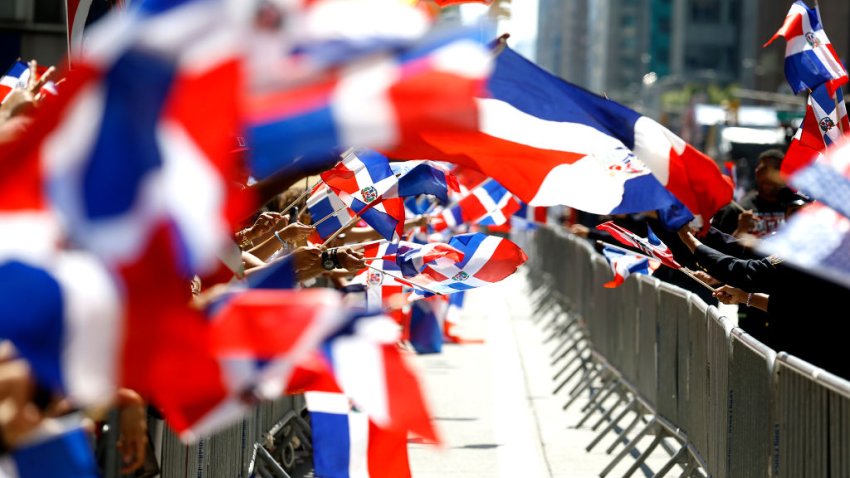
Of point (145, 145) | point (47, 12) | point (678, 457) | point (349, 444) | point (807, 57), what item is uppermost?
point (47, 12)

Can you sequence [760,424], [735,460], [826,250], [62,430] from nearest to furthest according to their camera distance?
[62,430]
[826,250]
[760,424]
[735,460]

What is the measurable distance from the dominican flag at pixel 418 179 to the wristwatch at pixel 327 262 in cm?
227

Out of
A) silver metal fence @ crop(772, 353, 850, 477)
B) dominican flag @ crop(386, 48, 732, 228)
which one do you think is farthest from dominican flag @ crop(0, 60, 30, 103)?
silver metal fence @ crop(772, 353, 850, 477)

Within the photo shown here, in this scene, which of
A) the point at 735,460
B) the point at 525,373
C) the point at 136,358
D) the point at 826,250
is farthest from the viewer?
the point at 525,373

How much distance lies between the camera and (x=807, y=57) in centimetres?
1071

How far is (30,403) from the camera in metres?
3.96

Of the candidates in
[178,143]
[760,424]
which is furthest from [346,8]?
[760,424]

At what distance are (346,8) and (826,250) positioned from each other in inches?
69.6

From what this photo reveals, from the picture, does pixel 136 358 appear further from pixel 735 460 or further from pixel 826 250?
pixel 735 460

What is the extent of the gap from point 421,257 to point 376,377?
4483 millimetres

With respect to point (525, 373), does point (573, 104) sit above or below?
above

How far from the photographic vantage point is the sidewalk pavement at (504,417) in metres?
11.2

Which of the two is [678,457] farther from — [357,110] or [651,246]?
[357,110]

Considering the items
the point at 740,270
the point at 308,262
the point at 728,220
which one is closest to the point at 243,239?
the point at 308,262
